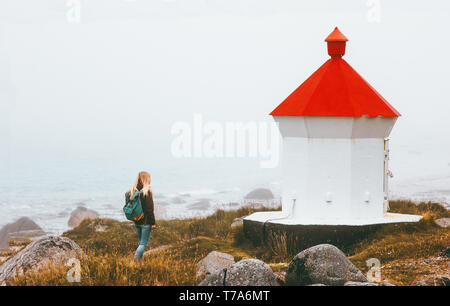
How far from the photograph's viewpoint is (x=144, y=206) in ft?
41.3

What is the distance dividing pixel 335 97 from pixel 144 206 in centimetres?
526

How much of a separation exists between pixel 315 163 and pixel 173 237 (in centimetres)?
451

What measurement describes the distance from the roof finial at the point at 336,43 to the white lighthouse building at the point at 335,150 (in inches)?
0.9

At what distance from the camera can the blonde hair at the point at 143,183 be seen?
12.6m

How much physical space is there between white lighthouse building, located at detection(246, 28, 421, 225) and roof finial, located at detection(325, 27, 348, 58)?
0.07 ft

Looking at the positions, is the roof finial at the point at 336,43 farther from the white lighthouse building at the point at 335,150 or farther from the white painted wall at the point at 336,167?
the white painted wall at the point at 336,167

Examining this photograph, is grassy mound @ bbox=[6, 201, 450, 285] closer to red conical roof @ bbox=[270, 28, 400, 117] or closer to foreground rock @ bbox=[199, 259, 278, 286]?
foreground rock @ bbox=[199, 259, 278, 286]

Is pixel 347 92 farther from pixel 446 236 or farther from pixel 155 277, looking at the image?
pixel 155 277

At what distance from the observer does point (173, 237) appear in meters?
17.8

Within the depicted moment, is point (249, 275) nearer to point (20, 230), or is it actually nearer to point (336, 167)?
point (336, 167)

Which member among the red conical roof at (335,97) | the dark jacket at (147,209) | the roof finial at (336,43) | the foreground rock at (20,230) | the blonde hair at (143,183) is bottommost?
Answer: the foreground rock at (20,230)

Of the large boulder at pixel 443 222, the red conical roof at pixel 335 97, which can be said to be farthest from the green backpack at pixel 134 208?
the large boulder at pixel 443 222

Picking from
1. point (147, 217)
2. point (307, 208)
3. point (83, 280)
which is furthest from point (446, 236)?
point (83, 280)

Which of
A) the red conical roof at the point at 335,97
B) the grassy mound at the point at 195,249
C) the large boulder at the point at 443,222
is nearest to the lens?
the grassy mound at the point at 195,249
